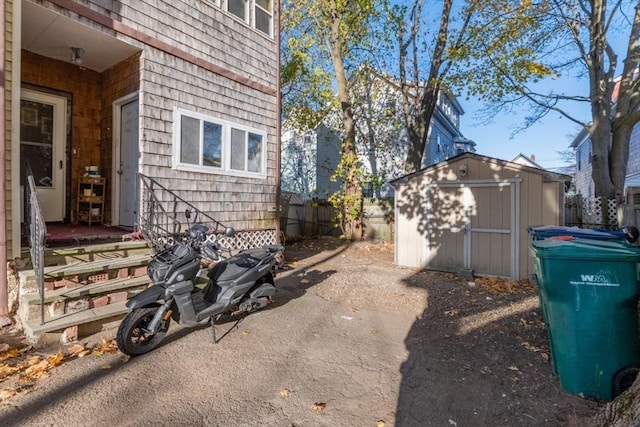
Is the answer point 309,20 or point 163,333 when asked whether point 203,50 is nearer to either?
point 163,333

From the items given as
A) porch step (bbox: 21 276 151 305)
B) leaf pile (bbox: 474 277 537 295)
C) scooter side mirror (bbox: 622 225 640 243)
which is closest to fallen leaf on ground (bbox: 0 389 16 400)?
porch step (bbox: 21 276 151 305)

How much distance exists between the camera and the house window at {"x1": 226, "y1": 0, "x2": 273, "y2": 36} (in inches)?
287

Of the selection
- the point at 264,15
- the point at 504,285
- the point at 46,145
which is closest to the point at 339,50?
the point at 264,15

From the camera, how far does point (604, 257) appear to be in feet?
9.16

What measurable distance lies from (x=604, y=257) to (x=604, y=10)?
9.97 metres

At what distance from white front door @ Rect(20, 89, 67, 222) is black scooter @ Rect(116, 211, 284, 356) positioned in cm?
386

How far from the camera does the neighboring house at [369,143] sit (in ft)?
50.6

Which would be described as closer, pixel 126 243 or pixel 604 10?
pixel 126 243

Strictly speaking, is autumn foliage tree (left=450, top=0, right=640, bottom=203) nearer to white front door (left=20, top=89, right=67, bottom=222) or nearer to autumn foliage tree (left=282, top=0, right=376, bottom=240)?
autumn foliage tree (left=282, top=0, right=376, bottom=240)

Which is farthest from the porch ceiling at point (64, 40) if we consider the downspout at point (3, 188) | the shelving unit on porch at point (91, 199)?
the shelving unit on porch at point (91, 199)

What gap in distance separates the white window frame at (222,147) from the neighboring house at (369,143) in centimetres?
604

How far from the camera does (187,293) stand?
3.71 m

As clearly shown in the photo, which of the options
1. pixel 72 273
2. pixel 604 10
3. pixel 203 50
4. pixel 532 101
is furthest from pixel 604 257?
pixel 532 101

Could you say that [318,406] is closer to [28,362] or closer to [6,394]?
[6,394]
